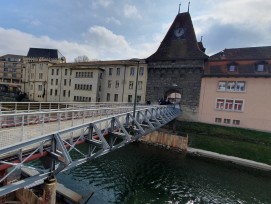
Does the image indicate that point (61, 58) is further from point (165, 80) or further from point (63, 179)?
point (63, 179)

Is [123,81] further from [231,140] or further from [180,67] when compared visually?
[231,140]

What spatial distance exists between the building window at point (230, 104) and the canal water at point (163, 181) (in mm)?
13711

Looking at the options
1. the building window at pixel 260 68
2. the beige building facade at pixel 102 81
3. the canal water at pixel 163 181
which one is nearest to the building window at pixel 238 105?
the building window at pixel 260 68

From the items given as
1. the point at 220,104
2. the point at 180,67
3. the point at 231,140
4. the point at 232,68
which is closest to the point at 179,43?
the point at 180,67

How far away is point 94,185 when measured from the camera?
17.2 m

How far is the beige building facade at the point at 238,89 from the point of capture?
33.3 meters

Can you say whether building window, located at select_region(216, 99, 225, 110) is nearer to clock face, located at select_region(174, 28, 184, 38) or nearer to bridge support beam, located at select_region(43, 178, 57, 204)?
clock face, located at select_region(174, 28, 184, 38)

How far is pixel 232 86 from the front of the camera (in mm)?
35844

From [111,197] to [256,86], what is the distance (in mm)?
30689

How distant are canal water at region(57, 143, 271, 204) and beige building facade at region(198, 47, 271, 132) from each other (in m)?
12.9

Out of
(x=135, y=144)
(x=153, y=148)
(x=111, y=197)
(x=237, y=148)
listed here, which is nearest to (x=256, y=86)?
(x=237, y=148)

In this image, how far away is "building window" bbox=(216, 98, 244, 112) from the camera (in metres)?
35.1

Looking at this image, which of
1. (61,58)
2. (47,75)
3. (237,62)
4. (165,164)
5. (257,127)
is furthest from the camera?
(61,58)

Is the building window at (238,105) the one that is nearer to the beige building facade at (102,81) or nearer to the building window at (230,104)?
the building window at (230,104)
